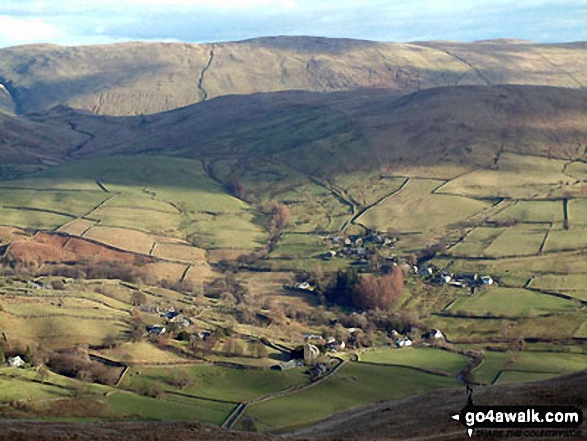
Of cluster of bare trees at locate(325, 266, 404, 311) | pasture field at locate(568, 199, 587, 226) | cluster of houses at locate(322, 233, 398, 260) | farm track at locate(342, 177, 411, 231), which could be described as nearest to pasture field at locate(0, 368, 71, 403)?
cluster of bare trees at locate(325, 266, 404, 311)

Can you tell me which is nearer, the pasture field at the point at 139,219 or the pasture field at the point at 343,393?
the pasture field at the point at 343,393

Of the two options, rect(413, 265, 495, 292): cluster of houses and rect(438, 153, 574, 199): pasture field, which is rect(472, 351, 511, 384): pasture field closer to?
rect(413, 265, 495, 292): cluster of houses

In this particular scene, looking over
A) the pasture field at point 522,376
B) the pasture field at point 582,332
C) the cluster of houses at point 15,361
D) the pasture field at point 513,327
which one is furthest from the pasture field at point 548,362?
the cluster of houses at point 15,361

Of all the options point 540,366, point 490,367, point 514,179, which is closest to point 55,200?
point 514,179

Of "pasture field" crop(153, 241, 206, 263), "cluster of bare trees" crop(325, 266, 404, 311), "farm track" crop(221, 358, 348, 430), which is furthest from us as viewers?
"pasture field" crop(153, 241, 206, 263)

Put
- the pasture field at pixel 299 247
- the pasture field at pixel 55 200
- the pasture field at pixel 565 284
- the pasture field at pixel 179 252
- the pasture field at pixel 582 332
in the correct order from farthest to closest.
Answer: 1. the pasture field at pixel 55 200
2. the pasture field at pixel 299 247
3. the pasture field at pixel 179 252
4. the pasture field at pixel 565 284
5. the pasture field at pixel 582 332

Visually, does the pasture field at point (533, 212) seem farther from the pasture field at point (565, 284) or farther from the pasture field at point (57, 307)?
the pasture field at point (57, 307)

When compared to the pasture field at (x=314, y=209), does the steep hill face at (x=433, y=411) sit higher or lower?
higher

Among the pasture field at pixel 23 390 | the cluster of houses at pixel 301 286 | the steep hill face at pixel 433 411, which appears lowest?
the cluster of houses at pixel 301 286

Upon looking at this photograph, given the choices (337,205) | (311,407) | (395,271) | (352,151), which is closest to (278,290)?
(395,271)
